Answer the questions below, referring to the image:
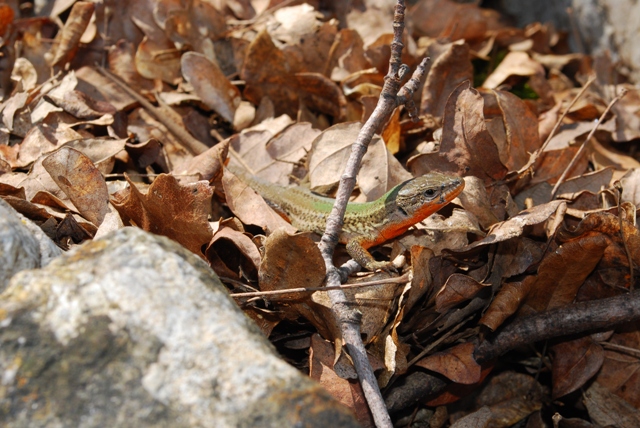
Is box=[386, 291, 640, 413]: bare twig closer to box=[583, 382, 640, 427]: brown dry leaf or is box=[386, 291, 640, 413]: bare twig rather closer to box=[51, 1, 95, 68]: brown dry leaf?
box=[583, 382, 640, 427]: brown dry leaf

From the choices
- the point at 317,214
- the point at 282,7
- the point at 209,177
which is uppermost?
the point at 282,7

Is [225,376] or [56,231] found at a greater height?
[225,376]

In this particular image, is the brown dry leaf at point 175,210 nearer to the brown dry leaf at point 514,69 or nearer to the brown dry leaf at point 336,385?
the brown dry leaf at point 336,385

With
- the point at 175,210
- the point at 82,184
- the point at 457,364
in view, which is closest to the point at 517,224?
the point at 457,364

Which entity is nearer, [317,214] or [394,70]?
[394,70]

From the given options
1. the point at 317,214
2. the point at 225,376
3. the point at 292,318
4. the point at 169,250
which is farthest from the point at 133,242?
the point at 317,214

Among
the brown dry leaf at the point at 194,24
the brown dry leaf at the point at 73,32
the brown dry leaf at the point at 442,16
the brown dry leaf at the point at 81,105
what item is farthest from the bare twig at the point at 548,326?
the brown dry leaf at the point at 73,32

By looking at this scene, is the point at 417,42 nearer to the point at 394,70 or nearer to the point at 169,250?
the point at 394,70

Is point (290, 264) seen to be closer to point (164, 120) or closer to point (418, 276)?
point (418, 276)
